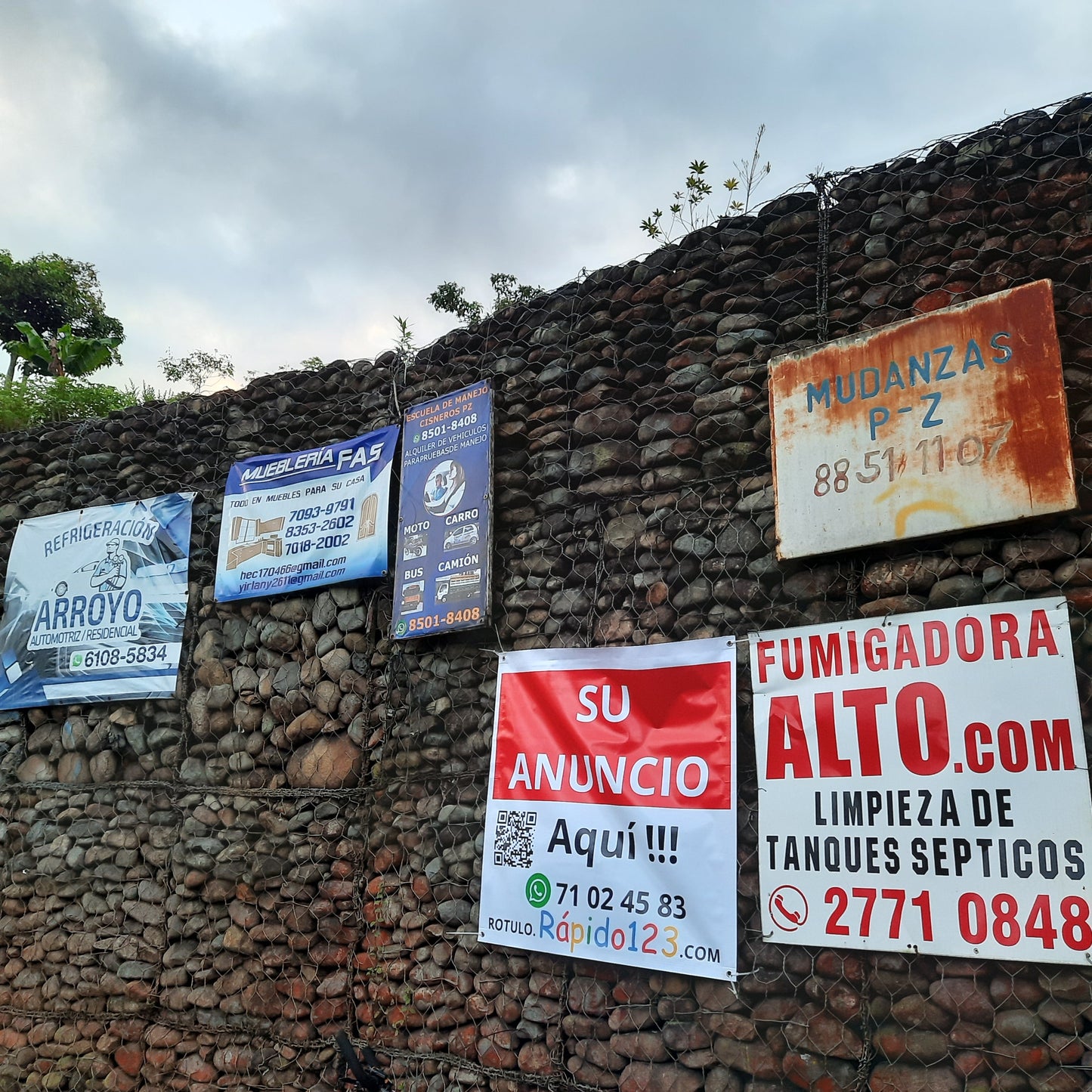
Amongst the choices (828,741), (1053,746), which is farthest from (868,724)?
(1053,746)

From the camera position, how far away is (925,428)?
122 inches

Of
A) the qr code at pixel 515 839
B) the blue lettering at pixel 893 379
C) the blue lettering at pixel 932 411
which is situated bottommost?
the qr code at pixel 515 839

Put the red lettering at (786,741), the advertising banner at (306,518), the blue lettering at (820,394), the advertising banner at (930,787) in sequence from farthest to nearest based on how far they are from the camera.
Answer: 1. the advertising banner at (306,518)
2. the blue lettering at (820,394)
3. the red lettering at (786,741)
4. the advertising banner at (930,787)

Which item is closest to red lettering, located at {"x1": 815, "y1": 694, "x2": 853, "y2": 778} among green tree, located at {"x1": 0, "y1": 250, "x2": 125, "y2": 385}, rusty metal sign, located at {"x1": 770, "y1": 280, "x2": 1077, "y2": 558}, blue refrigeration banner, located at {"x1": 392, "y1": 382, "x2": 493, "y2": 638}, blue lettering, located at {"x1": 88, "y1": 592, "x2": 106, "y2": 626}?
rusty metal sign, located at {"x1": 770, "y1": 280, "x2": 1077, "y2": 558}

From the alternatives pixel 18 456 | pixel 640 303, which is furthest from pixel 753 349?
pixel 18 456

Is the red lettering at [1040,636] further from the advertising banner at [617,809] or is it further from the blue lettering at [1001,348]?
the advertising banner at [617,809]

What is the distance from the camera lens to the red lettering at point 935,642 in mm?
2922

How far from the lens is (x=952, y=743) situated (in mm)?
2826

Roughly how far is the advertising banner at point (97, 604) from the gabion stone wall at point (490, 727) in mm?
159

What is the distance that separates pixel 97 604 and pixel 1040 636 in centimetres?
518

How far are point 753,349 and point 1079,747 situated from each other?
1.89m

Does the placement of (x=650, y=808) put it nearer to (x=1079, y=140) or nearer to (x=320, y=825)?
(x=320, y=825)

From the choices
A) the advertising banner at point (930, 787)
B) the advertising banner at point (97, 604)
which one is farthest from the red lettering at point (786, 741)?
the advertising banner at point (97, 604)

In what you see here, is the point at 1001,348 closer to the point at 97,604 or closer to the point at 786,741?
the point at 786,741
